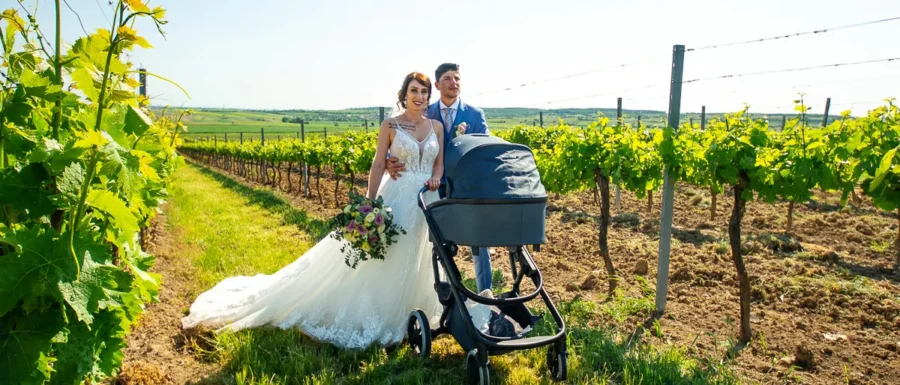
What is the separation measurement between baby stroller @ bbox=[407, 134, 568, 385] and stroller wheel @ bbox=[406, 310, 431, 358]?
17cm

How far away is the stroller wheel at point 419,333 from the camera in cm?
342

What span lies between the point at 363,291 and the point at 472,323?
3.93 feet

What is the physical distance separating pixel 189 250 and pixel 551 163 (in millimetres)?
4761

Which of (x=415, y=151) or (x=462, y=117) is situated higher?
(x=462, y=117)

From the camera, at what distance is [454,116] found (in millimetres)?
4293

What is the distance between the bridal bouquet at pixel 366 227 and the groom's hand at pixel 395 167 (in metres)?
0.29

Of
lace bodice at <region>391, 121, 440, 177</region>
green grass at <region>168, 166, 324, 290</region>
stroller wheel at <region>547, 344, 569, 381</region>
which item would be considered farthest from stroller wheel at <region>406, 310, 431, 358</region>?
green grass at <region>168, 166, 324, 290</region>

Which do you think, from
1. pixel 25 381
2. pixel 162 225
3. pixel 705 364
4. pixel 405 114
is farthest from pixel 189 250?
pixel 705 364

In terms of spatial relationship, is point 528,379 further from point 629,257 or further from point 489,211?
point 629,257

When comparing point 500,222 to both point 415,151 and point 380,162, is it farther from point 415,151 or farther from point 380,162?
point 380,162

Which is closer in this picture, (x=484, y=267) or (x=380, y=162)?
(x=484, y=267)

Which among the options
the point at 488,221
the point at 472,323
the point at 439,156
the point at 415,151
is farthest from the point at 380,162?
the point at 472,323

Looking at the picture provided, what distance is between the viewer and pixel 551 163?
7.71 metres

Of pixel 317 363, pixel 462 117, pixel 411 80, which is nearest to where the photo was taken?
pixel 317 363
